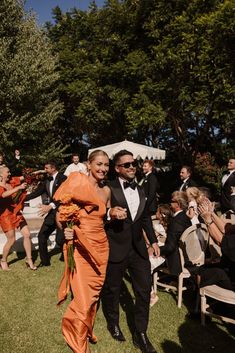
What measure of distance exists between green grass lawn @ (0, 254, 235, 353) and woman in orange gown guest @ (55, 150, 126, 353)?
703 mm

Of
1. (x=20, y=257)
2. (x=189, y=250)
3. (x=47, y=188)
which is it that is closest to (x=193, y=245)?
(x=189, y=250)

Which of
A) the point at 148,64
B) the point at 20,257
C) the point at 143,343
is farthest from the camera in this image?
the point at 148,64

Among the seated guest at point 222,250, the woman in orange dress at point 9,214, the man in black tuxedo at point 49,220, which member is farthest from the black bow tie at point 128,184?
the man in black tuxedo at point 49,220

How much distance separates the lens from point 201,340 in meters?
4.65

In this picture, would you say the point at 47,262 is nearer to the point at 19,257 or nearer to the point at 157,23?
the point at 19,257

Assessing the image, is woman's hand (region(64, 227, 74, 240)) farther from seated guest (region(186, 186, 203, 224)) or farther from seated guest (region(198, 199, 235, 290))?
seated guest (region(186, 186, 203, 224))

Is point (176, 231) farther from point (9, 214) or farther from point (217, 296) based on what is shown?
point (9, 214)

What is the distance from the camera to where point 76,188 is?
3877 mm

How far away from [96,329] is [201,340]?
1.34m

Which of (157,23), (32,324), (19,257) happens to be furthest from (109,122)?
(32,324)

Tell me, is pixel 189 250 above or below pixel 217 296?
above

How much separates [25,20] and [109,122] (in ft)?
24.3

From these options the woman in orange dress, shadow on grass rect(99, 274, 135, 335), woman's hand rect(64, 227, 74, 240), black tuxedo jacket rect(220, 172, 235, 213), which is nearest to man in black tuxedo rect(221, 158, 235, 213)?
black tuxedo jacket rect(220, 172, 235, 213)

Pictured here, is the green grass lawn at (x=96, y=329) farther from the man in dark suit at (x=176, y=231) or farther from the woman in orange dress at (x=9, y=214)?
the woman in orange dress at (x=9, y=214)
